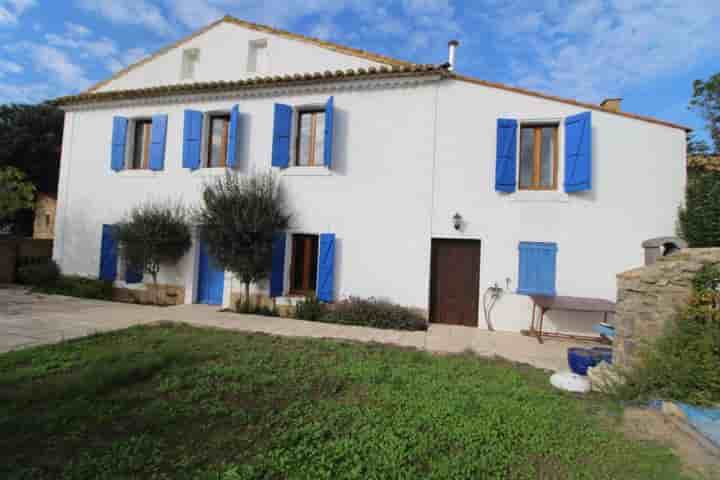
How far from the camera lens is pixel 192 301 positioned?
32.2ft

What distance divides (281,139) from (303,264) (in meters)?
3.42

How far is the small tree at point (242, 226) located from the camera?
27.8 feet

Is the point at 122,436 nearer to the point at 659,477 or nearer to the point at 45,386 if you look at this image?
the point at 45,386

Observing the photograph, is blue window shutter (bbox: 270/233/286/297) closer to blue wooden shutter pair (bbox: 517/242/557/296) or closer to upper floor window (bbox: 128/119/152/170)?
upper floor window (bbox: 128/119/152/170)

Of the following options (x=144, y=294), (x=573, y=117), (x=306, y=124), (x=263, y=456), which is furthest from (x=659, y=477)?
(x=144, y=294)

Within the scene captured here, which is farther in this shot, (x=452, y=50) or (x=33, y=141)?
(x=33, y=141)

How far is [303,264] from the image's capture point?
9.27 meters

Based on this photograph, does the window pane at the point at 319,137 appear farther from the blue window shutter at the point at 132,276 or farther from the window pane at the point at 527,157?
the blue window shutter at the point at 132,276

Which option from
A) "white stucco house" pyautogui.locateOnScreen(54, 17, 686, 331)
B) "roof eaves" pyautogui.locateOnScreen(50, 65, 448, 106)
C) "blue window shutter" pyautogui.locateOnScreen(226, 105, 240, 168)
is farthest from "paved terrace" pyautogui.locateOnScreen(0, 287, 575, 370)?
"roof eaves" pyautogui.locateOnScreen(50, 65, 448, 106)

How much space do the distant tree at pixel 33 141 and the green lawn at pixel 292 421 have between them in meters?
23.1

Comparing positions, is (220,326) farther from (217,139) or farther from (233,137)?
(217,139)

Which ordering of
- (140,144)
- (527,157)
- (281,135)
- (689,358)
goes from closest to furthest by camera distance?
(689,358) → (527,157) → (281,135) → (140,144)

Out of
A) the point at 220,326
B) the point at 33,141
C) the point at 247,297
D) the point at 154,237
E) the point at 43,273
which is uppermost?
the point at 33,141

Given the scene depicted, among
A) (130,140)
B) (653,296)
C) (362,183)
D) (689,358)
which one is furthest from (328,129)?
(689,358)
